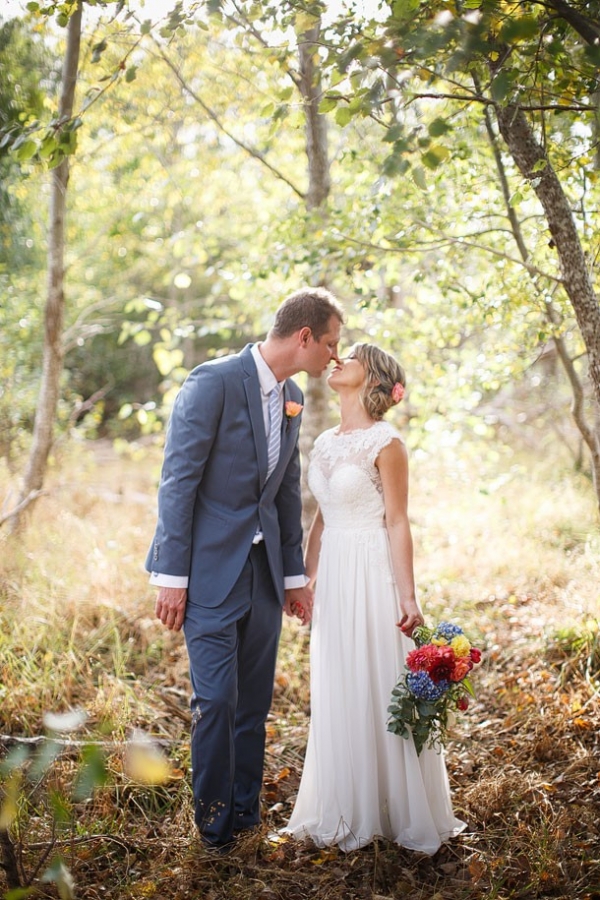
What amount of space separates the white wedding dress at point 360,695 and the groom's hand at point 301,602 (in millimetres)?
136

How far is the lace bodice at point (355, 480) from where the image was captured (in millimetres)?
3008

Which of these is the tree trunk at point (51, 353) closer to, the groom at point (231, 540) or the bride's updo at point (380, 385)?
the groom at point (231, 540)

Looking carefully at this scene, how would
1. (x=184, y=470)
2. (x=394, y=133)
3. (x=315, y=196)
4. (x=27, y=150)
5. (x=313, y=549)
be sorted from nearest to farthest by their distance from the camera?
(x=394, y=133) < (x=27, y=150) < (x=184, y=470) < (x=313, y=549) < (x=315, y=196)

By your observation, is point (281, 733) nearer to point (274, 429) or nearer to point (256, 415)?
point (274, 429)

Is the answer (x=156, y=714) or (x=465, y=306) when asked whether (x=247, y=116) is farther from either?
(x=156, y=714)

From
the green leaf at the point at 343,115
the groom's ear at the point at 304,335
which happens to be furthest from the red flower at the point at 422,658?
the green leaf at the point at 343,115

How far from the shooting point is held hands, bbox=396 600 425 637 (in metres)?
2.93

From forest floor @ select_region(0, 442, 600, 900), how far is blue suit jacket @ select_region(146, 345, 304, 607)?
81cm

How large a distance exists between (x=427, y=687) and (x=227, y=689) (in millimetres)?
741

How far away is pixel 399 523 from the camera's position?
2967 mm

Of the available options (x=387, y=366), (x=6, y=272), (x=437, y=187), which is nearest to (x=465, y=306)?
(x=437, y=187)

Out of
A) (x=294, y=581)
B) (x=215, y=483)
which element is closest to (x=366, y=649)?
(x=294, y=581)

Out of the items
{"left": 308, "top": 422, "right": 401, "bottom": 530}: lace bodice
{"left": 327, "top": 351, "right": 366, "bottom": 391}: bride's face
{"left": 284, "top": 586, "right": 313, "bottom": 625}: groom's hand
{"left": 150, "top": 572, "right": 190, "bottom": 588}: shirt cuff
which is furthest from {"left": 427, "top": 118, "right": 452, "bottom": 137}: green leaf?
{"left": 284, "top": 586, "right": 313, "bottom": 625}: groom's hand

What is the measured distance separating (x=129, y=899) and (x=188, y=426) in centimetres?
162
